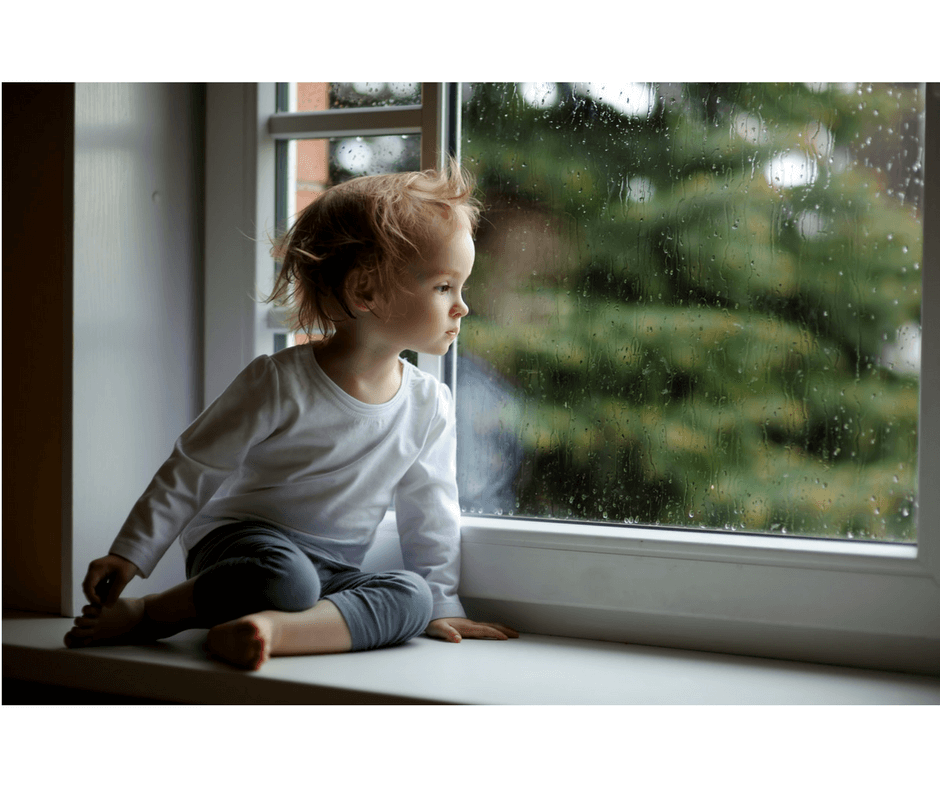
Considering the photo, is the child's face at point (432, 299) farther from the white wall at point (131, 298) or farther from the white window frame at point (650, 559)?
the white wall at point (131, 298)

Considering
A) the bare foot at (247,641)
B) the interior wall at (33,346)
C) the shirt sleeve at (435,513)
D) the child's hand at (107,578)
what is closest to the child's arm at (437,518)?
the shirt sleeve at (435,513)

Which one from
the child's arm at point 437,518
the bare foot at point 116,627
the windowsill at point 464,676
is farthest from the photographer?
the child's arm at point 437,518

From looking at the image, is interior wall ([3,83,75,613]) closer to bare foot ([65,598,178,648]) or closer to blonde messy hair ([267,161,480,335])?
bare foot ([65,598,178,648])

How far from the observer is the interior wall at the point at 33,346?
1.04 m

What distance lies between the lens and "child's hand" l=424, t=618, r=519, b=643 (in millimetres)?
963

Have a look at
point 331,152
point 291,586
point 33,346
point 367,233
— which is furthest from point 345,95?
point 291,586

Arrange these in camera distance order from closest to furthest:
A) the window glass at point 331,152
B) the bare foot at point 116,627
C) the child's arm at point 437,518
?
the bare foot at point 116,627 < the child's arm at point 437,518 < the window glass at point 331,152

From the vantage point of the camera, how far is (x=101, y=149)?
1.04 meters

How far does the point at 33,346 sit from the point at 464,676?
2.36 ft

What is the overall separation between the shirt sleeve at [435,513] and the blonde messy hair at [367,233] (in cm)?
19

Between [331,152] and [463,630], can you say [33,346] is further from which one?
[463,630]

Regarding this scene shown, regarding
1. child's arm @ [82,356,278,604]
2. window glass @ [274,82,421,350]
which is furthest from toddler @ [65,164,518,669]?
window glass @ [274,82,421,350]

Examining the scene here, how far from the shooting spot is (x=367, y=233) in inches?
37.3

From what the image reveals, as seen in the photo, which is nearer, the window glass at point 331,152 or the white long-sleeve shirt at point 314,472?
the white long-sleeve shirt at point 314,472
